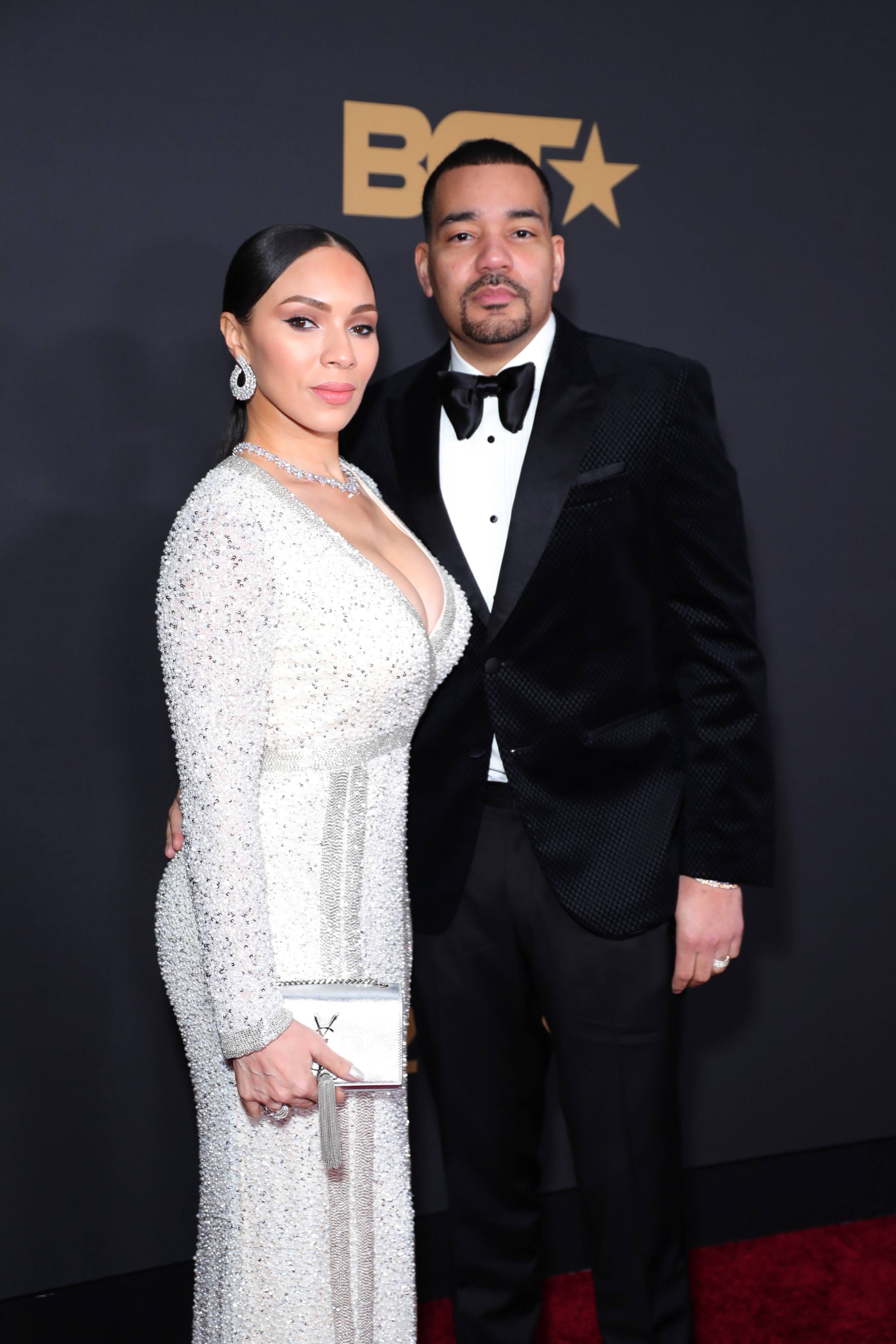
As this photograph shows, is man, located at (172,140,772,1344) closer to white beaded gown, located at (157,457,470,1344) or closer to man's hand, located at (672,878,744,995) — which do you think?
man's hand, located at (672,878,744,995)

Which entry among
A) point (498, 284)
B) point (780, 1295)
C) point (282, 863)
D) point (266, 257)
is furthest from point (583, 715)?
point (780, 1295)

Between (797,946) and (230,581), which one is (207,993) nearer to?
(230,581)

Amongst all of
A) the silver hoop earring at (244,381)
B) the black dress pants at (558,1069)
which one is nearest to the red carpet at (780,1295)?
the black dress pants at (558,1069)

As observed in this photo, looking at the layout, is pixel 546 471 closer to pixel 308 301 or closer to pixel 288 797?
pixel 308 301

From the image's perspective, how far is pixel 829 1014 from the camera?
9.34 ft

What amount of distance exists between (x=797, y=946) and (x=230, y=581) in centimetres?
183

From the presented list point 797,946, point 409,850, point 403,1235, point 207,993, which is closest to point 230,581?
point 207,993

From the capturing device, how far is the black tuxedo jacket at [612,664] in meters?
1.90

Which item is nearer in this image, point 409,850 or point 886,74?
point 409,850

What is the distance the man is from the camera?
1.91m

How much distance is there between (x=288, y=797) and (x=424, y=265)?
1017 mm

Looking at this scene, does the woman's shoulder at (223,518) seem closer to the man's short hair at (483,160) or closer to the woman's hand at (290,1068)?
the woman's hand at (290,1068)

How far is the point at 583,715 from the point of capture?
6.30 ft

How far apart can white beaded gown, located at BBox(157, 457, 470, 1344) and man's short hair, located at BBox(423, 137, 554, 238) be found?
0.74 metres
